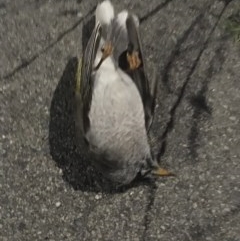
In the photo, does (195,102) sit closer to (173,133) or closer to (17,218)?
(173,133)

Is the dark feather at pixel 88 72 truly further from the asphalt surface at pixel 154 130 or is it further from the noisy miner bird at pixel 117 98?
the asphalt surface at pixel 154 130

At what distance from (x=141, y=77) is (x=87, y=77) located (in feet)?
1.03

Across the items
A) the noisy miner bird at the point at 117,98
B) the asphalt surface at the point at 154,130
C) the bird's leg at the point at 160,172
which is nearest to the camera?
the noisy miner bird at the point at 117,98

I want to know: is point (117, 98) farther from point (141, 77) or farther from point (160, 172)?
point (160, 172)

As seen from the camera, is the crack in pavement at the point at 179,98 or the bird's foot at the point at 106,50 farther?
the crack in pavement at the point at 179,98

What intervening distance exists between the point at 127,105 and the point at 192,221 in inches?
33.9

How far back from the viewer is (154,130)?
5262 mm

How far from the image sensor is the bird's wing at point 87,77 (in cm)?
488

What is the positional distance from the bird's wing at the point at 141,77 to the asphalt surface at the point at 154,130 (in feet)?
1.02

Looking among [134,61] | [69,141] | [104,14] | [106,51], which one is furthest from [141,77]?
[69,141]

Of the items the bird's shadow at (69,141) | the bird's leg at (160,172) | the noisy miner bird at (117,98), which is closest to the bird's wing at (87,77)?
the noisy miner bird at (117,98)

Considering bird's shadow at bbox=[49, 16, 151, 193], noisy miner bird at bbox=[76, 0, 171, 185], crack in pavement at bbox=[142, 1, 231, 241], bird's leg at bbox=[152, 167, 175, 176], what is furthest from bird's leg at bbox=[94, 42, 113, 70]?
bird's leg at bbox=[152, 167, 175, 176]

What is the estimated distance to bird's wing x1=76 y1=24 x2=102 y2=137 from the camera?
488 centimetres

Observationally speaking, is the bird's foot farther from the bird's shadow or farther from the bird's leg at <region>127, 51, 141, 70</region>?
the bird's shadow
